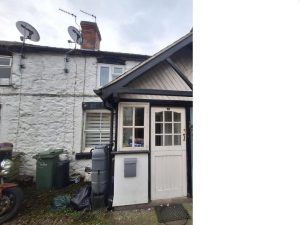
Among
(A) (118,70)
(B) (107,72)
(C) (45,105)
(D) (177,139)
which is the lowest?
(D) (177,139)

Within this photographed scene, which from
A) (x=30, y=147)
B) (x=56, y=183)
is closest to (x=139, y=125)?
(x=56, y=183)

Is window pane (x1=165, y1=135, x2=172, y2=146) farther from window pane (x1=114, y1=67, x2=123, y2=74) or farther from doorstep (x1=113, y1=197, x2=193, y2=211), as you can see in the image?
window pane (x1=114, y1=67, x2=123, y2=74)

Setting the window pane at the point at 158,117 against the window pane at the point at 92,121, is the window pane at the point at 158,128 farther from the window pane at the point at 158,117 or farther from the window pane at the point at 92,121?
the window pane at the point at 92,121

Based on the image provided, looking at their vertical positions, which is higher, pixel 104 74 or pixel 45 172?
pixel 104 74

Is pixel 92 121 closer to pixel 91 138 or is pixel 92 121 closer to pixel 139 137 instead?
pixel 91 138

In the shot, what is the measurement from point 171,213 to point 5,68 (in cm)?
836

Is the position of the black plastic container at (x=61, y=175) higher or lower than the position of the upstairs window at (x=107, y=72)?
lower

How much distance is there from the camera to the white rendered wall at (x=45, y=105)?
6.93 meters

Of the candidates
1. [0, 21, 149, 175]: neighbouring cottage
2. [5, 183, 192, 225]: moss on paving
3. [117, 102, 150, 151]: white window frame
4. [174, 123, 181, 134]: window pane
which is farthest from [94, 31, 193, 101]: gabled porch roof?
[0, 21, 149, 175]: neighbouring cottage

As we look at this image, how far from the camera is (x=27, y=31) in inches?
281

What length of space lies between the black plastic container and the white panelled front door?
372cm

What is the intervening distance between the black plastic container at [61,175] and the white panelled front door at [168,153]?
12.2 ft

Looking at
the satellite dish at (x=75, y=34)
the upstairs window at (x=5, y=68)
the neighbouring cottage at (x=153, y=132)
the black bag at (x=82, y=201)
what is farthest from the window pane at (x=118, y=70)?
the black bag at (x=82, y=201)

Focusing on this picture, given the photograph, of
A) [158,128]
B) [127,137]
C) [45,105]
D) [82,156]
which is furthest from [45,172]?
[158,128]
